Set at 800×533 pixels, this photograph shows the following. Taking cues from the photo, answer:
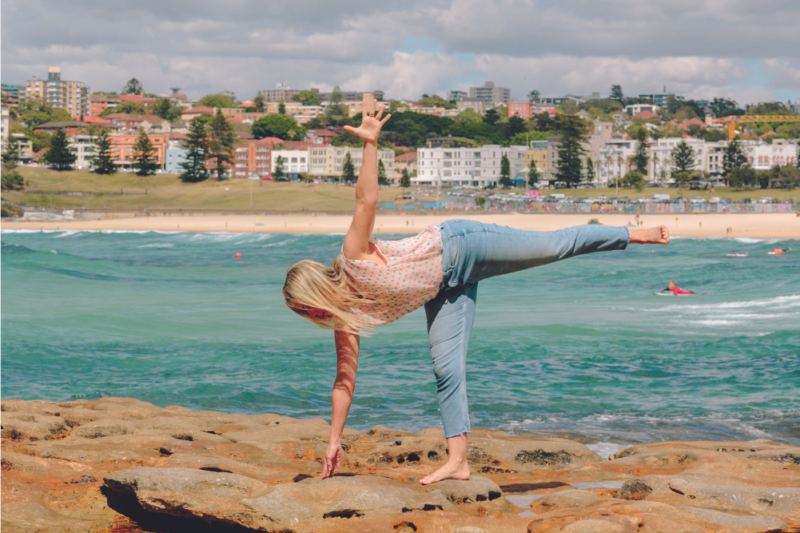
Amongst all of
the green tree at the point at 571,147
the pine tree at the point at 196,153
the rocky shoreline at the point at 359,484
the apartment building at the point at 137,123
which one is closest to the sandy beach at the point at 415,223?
the pine tree at the point at 196,153

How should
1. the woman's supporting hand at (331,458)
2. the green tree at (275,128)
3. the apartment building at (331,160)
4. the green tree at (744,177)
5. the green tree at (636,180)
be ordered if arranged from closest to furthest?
the woman's supporting hand at (331,458)
the green tree at (744,177)
the green tree at (636,180)
the apartment building at (331,160)
the green tree at (275,128)

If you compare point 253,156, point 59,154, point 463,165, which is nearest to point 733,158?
point 463,165

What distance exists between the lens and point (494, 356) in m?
12.7

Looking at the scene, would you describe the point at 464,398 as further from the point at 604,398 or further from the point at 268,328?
the point at 268,328

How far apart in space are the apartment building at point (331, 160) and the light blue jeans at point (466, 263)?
13550 cm

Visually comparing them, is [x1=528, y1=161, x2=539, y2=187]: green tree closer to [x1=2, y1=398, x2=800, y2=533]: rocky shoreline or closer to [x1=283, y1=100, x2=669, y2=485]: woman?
[x1=2, y1=398, x2=800, y2=533]: rocky shoreline

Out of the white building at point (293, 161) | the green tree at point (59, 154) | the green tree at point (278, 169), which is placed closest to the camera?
the green tree at point (59, 154)

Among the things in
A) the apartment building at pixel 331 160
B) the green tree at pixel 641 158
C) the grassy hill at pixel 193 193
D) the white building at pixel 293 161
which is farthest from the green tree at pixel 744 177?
the white building at pixel 293 161

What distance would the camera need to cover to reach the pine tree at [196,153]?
121 metres

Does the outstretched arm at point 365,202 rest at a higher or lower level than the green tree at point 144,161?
lower

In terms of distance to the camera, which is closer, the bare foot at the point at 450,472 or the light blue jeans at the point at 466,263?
the light blue jeans at the point at 466,263

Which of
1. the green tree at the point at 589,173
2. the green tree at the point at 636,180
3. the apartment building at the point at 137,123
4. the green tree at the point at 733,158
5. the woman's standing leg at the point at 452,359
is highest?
the apartment building at the point at 137,123

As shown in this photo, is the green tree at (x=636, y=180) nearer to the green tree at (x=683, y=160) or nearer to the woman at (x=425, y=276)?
the green tree at (x=683, y=160)

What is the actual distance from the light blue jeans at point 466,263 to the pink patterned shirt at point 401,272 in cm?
6
